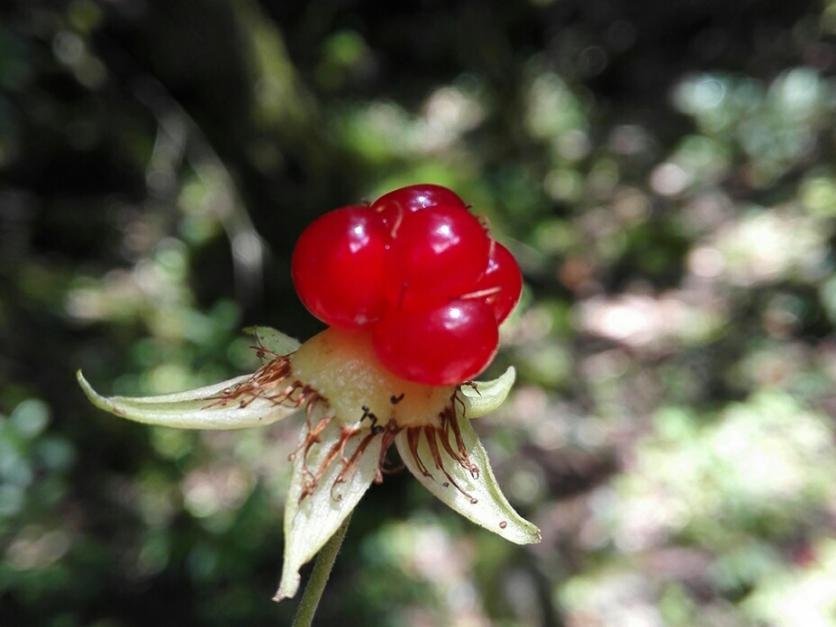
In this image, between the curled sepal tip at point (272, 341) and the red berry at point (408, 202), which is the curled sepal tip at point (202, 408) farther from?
the red berry at point (408, 202)

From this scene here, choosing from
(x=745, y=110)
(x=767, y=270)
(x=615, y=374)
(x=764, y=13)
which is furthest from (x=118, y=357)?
(x=764, y=13)

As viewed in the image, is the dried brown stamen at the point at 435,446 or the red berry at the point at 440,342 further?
the dried brown stamen at the point at 435,446

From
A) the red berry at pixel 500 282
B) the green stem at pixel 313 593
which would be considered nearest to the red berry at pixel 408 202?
the red berry at pixel 500 282

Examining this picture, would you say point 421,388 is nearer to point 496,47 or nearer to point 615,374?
point 615,374

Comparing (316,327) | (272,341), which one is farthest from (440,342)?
(316,327)

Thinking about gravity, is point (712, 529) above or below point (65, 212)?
below

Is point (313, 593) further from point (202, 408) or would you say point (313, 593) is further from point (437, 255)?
point (437, 255)
